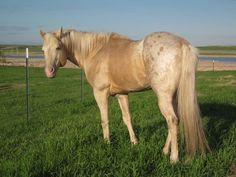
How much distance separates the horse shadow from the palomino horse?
1.07 metres

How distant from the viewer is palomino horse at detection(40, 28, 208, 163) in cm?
485

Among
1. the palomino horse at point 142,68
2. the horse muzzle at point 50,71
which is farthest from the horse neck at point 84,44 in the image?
the horse muzzle at point 50,71

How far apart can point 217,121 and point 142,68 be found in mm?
3695

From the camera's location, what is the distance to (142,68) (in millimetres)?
5215

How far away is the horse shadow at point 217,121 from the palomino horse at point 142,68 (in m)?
1.07

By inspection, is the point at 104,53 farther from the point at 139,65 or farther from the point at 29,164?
the point at 29,164

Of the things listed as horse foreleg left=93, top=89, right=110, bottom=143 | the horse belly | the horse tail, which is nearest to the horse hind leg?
the horse tail

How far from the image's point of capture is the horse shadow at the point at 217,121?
618 cm

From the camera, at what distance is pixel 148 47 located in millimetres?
5059

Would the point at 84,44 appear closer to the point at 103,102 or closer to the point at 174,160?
the point at 103,102

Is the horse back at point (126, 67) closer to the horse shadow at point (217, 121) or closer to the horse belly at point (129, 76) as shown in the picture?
the horse belly at point (129, 76)

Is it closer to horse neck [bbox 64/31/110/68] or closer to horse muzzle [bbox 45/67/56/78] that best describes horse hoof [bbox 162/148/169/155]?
horse neck [bbox 64/31/110/68]

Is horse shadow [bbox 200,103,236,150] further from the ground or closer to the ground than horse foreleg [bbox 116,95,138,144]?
closer to the ground

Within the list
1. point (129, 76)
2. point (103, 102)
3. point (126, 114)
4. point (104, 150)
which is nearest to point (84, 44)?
point (103, 102)
